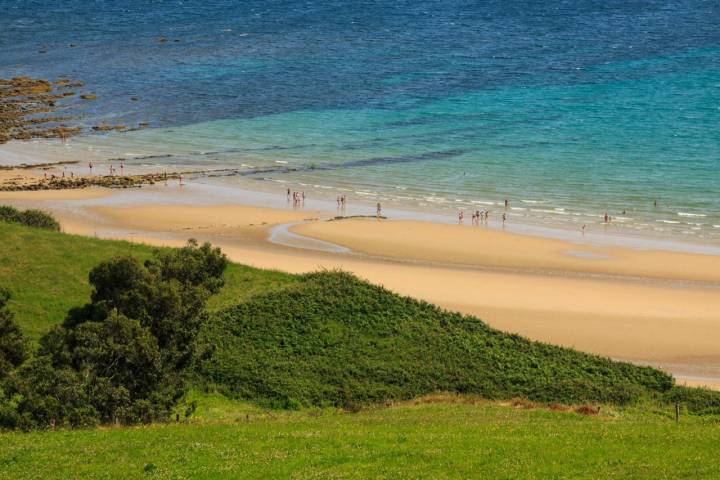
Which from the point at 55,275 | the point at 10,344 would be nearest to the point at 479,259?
the point at 55,275

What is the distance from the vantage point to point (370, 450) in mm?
21375

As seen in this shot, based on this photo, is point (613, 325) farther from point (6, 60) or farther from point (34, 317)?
point (6, 60)

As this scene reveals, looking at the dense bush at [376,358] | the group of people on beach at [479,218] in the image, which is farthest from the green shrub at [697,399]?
the group of people on beach at [479,218]

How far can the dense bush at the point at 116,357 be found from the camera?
948 inches

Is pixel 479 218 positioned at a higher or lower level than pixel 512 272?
higher

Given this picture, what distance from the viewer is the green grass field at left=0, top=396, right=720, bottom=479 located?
1975cm

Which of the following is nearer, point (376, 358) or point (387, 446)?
point (387, 446)

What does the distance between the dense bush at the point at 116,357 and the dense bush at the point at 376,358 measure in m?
1.74

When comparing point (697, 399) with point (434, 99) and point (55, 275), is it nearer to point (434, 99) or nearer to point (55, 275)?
point (55, 275)

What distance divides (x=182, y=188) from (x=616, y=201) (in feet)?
94.4

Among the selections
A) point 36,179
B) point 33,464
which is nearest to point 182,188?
point 36,179

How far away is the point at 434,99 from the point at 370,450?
265 ft

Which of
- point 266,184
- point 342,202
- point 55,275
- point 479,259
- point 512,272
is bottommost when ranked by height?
point 512,272

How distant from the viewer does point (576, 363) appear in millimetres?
34281
